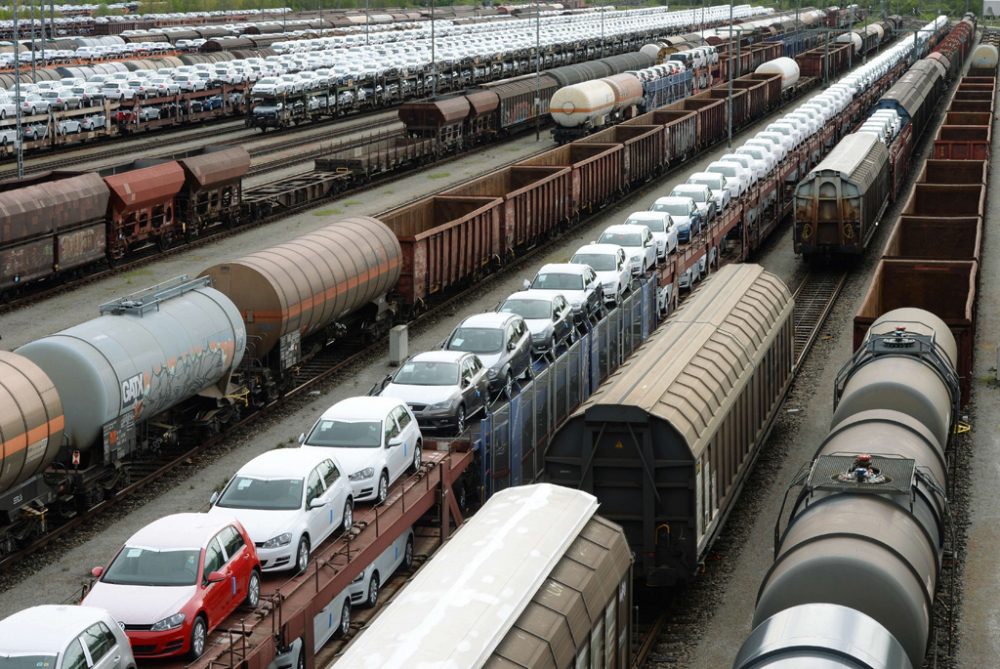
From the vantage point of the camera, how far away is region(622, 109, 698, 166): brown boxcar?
6106 centimetres

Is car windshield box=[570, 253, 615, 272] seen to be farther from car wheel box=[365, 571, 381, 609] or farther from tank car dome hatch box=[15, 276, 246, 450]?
car wheel box=[365, 571, 381, 609]

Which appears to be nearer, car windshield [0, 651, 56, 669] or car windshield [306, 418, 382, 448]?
car windshield [0, 651, 56, 669]

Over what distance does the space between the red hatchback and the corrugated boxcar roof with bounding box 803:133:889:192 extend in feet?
96.9

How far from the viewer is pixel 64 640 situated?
1362 cm

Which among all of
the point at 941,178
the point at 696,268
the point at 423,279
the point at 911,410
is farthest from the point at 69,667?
the point at 941,178

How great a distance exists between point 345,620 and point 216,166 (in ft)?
101

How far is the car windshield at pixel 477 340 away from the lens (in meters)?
27.6

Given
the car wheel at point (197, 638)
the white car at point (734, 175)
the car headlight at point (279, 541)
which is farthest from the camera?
the white car at point (734, 175)

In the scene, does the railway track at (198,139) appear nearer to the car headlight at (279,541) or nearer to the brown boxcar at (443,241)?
the brown boxcar at (443,241)

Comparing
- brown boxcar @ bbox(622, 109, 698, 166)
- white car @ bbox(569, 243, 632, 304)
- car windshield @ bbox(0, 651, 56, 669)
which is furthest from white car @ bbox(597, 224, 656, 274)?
car windshield @ bbox(0, 651, 56, 669)

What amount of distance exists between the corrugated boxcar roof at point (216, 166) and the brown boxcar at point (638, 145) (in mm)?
13976

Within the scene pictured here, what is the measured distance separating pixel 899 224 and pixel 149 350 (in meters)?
18.6

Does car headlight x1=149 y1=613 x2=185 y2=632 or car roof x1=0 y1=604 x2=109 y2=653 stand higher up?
car roof x1=0 y1=604 x2=109 y2=653

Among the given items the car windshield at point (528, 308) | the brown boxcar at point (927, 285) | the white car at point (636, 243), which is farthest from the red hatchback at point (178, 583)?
the white car at point (636, 243)
